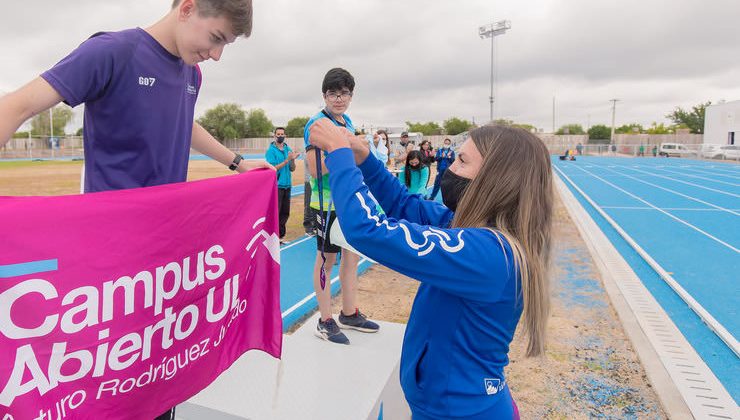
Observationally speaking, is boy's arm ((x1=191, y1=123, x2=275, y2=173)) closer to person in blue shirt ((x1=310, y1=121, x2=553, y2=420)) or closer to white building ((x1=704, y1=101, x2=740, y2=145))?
person in blue shirt ((x1=310, y1=121, x2=553, y2=420))

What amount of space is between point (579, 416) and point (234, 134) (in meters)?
77.9

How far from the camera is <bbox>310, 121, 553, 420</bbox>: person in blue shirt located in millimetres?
1353

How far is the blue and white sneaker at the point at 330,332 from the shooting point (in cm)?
295

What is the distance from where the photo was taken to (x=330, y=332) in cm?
301

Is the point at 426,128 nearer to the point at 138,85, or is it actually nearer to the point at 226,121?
the point at 226,121

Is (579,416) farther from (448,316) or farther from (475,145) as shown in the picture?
(475,145)

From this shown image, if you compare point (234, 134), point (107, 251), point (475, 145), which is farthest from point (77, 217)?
point (234, 134)

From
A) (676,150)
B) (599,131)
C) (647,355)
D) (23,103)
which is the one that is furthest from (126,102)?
(599,131)

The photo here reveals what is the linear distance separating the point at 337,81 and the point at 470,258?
78.9 inches

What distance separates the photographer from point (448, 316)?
1539mm

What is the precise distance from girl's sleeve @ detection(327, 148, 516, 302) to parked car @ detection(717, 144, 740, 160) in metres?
44.2

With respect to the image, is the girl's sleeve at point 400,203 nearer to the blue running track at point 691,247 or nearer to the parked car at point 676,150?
the blue running track at point 691,247

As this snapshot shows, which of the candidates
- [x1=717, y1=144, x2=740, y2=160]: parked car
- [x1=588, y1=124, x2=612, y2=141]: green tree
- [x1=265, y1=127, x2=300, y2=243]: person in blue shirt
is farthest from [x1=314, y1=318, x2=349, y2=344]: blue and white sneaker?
[x1=588, y1=124, x2=612, y2=141]: green tree

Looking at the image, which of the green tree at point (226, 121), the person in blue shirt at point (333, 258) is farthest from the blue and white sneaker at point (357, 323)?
the green tree at point (226, 121)
